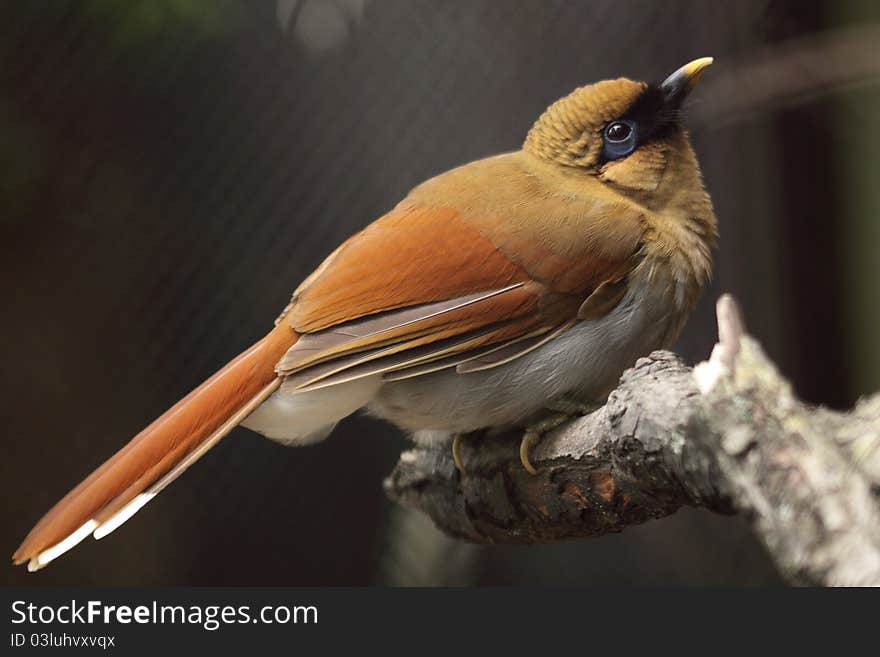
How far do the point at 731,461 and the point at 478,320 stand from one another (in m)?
0.42

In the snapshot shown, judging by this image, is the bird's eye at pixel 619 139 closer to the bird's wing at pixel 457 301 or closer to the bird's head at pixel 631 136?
the bird's head at pixel 631 136

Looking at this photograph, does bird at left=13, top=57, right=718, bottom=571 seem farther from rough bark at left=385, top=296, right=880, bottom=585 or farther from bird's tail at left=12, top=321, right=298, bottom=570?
rough bark at left=385, top=296, right=880, bottom=585

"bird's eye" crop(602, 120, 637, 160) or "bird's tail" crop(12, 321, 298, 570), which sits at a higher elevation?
"bird's eye" crop(602, 120, 637, 160)

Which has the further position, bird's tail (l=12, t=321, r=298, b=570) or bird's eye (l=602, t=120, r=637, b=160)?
bird's eye (l=602, t=120, r=637, b=160)

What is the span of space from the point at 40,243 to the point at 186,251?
9.4 inches

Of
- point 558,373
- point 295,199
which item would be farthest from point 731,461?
point 295,199

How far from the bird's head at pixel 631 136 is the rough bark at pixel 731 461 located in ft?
1.16

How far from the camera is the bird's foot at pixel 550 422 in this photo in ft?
3.71

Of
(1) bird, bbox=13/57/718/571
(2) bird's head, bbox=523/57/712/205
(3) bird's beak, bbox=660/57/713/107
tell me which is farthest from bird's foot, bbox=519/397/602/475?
(3) bird's beak, bbox=660/57/713/107

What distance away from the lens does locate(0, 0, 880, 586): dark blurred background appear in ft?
5.28

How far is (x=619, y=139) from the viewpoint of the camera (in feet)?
4.09

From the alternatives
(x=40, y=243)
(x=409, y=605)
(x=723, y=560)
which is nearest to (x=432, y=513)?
(x=409, y=605)

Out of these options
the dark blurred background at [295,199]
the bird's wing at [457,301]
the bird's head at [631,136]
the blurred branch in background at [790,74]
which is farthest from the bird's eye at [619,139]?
the dark blurred background at [295,199]

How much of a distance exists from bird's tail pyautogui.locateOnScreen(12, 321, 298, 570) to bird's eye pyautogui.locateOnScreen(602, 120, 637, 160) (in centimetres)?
48
